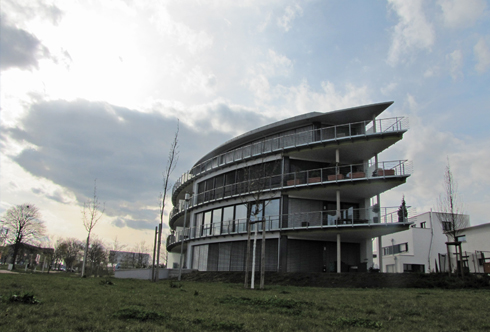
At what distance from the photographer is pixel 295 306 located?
10.9 m

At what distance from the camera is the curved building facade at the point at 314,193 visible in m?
26.3

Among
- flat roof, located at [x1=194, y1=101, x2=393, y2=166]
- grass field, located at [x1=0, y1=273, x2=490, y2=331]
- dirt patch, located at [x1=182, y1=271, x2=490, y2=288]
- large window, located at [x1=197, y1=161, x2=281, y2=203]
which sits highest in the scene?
flat roof, located at [x1=194, y1=101, x2=393, y2=166]

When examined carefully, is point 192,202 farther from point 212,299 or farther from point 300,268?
point 212,299

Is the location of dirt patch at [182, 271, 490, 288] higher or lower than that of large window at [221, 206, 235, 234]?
lower

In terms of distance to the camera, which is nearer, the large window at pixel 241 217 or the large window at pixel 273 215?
the large window at pixel 273 215

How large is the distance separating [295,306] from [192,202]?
2884 cm

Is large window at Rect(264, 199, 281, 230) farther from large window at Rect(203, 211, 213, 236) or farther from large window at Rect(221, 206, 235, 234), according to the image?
large window at Rect(203, 211, 213, 236)

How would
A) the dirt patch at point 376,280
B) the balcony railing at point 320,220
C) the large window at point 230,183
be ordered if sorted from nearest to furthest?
the dirt patch at point 376,280 → the balcony railing at point 320,220 → the large window at point 230,183

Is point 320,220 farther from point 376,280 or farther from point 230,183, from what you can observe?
point 230,183

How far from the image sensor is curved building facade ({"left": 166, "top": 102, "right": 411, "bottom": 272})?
26.3 m

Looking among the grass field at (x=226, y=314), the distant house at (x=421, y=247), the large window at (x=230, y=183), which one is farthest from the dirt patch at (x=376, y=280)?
the distant house at (x=421, y=247)

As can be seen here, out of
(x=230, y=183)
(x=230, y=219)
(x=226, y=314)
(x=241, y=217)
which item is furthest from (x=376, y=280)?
(x=230, y=183)

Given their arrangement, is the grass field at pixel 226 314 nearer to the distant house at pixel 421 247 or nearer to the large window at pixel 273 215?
the large window at pixel 273 215

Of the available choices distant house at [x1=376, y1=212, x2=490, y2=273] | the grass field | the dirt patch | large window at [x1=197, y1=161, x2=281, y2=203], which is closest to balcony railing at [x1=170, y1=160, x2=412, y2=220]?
large window at [x1=197, y1=161, x2=281, y2=203]
